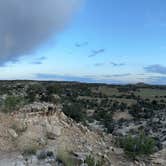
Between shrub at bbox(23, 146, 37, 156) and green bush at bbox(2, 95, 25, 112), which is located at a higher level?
green bush at bbox(2, 95, 25, 112)

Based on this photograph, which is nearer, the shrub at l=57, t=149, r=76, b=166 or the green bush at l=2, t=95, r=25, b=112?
the shrub at l=57, t=149, r=76, b=166

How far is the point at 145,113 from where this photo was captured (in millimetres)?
55875

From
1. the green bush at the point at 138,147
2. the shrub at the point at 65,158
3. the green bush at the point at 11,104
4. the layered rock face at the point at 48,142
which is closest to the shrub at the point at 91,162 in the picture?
the layered rock face at the point at 48,142

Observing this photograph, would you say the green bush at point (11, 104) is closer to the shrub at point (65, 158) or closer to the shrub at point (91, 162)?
the shrub at point (65, 158)

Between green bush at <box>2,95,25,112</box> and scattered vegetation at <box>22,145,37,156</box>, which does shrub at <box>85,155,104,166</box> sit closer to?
scattered vegetation at <box>22,145,37,156</box>

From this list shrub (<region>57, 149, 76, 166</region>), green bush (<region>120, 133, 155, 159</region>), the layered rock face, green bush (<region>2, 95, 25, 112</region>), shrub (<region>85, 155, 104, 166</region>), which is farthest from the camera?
green bush (<region>2, 95, 25, 112</region>)

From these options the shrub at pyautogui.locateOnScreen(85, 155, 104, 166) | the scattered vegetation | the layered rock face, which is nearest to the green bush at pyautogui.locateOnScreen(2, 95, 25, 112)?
the layered rock face

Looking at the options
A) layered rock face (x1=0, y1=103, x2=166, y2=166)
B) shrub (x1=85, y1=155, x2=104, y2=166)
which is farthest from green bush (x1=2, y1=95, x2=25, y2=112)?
shrub (x1=85, y1=155, x2=104, y2=166)

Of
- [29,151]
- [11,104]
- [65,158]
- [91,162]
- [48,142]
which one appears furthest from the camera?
[11,104]

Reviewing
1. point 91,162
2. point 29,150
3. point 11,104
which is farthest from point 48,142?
point 11,104

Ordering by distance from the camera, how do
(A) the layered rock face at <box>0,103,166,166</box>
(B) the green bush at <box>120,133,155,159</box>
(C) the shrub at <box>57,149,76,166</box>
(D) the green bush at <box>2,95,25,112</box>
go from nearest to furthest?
(C) the shrub at <box>57,149,76,166</box>, (A) the layered rock face at <box>0,103,166,166</box>, (B) the green bush at <box>120,133,155,159</box>, (D) the green bush at <box>2,95,25,112</box>

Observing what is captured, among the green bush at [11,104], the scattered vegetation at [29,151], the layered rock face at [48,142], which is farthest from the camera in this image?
the green bush at [11,104]

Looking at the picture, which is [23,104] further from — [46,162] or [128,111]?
[128,111]

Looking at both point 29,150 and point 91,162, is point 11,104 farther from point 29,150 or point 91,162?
point 91,162
